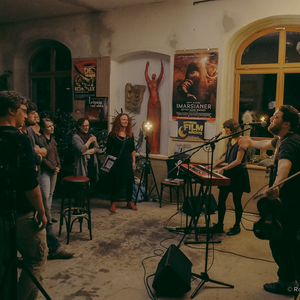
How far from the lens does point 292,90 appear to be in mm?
5418

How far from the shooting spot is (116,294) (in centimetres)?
271

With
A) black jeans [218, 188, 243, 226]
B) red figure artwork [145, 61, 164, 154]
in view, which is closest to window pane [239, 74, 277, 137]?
red figure artwork [145, 61, 164, 154]

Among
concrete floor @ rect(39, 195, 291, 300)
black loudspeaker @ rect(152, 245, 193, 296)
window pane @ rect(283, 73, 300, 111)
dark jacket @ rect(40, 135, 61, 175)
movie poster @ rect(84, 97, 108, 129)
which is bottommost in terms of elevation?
concrete floor @ rect(39, 195, 291, 300)

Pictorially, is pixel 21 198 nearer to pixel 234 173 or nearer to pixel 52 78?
pixel 234 173

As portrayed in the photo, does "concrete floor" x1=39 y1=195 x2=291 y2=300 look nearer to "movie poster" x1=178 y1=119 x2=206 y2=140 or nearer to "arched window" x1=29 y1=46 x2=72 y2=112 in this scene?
"movie poster" x1=178 y1=119 x2=206 y2=140

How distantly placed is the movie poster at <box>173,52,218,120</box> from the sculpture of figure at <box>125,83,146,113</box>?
0.88 m

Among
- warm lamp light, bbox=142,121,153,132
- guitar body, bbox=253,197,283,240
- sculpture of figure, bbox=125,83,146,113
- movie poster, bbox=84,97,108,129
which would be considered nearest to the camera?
guitar body, bbox=253,197,283,240

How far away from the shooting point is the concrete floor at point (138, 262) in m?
2.76

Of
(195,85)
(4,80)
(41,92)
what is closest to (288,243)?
(195,85)

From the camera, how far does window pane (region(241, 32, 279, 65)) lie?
18.1 ft

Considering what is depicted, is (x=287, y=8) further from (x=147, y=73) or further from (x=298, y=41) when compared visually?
(x=147, y=73)

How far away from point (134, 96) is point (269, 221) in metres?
4.73

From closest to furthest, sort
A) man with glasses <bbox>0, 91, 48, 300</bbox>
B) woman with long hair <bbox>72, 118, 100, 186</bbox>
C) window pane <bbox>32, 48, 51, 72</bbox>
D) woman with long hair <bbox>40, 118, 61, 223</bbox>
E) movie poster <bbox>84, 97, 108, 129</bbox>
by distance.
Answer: man with glasses <bbox>0, 91, 48, 300</bbox>
woman with long hair <bbox>40, 118, 61, 223</bbox>
woman with long hair <bbox>72, 118, 100, 186</bbox>
movie poster <bbox>84, 97, 108, 129</bbox>
window pane <bbox>32, 48, 51, 72</bbox>

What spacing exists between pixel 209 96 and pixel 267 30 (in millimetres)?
1580
